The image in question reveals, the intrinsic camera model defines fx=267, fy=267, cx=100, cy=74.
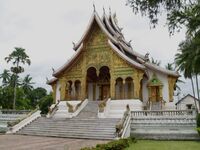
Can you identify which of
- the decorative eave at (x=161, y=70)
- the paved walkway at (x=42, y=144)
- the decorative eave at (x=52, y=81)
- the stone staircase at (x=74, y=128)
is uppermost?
the decorative eave at (x=161, y=70)

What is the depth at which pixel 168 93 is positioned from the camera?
22547mm

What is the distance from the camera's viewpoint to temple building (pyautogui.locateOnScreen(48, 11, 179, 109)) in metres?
22.6

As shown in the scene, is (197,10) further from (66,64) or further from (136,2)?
(66,64)

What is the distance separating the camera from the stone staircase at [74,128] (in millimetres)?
15586

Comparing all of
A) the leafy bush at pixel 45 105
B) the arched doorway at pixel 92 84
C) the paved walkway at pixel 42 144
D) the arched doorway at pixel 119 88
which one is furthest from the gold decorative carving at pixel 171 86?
the leafy bush at pixel 45 105

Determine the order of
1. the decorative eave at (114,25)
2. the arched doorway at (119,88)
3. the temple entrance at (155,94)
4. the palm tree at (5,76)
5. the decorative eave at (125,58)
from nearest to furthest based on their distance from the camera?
the decorative eave at (125,58), the temple entrance at (155,94), the arched doorway at (119,88), the decorative eave at (114,25), the palm tree at (5,76)

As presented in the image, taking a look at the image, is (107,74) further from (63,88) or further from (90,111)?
(90,111)

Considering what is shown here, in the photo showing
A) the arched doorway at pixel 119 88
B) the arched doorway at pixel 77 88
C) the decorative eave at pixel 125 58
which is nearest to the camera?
the decorative eave at pixel 125 58

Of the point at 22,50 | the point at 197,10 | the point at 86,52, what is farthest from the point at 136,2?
the point at 22,50

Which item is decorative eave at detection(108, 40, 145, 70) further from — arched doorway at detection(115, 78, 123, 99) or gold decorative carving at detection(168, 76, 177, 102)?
gold decorative carving at detection(168, 76, 177, 102)

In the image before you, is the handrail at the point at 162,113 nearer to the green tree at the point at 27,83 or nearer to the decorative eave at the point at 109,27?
the decorative eave at the point at 109,27

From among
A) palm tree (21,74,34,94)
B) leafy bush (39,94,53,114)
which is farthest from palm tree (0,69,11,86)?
leafy bush (39,94,53,114)

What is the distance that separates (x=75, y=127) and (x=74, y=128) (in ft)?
0.55

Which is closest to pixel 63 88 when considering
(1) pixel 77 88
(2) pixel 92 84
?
(1) pixel 77 88
